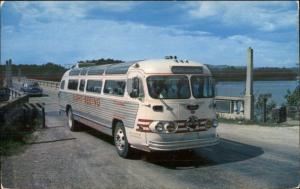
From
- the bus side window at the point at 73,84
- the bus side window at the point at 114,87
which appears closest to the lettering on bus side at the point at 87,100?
the bus side window at the point at 73,84

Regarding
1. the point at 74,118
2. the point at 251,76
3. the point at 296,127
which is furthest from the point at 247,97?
the point at 74,118

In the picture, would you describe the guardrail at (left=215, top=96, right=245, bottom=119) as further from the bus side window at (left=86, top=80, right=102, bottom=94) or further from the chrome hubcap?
the chrome hubcap

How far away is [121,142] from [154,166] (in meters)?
1.45

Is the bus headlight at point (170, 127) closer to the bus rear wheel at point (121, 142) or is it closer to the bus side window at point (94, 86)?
the bus rear wheel at point (121, 142)

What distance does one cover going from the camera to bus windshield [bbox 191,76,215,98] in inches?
414

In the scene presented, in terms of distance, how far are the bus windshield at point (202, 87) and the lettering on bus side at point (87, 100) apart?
3670 millimetres

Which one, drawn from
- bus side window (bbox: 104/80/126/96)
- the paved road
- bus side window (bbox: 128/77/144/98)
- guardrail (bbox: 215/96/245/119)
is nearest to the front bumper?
the paved road

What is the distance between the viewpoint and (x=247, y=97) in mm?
19484

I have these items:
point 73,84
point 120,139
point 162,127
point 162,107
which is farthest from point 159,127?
point 73,84

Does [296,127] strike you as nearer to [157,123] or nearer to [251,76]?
[251,76]

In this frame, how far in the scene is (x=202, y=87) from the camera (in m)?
10.7

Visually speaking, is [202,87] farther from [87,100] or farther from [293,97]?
[293,97]

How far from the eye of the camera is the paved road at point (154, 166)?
8.35m

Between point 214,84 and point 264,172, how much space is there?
282 cm
